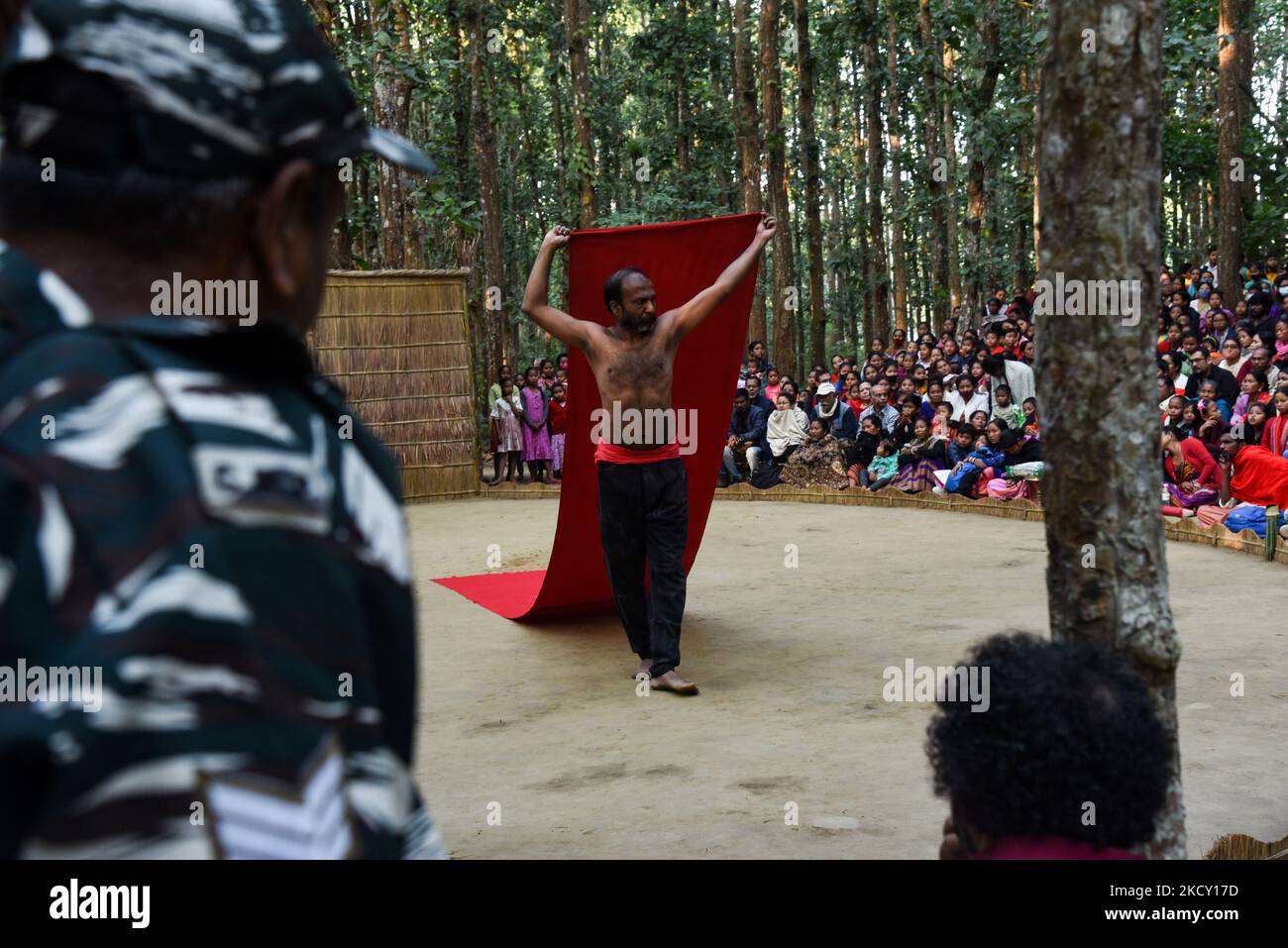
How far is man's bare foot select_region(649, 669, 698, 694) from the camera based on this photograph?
5707 millimetres

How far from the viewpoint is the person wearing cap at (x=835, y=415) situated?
1468 centimetres

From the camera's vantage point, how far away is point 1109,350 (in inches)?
104

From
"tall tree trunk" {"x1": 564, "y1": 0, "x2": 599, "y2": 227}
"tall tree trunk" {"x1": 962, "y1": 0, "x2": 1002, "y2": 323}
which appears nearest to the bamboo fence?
"tall tree trunk" {"x1": 564, "y1": 0, "x2": 599, "y2": 227}

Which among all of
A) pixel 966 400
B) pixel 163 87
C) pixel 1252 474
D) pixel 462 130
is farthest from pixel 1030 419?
pixel 462 130

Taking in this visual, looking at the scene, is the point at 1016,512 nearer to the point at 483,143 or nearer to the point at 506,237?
the point at 483,143

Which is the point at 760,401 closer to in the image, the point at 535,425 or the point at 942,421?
the point at 942,421

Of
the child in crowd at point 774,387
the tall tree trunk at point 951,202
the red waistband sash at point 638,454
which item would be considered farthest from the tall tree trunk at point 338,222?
the tall tree trunk at point 951,202

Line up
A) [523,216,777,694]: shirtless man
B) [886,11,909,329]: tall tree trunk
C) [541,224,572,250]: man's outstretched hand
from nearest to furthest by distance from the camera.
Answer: [541,224,572,250]: man's outstretched hand, [523,216,777,694]: shirtless man, [886,11,909,329]: tall tree trunk

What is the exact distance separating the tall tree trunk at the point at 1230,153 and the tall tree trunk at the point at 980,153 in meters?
2.89

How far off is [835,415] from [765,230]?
9308 mm

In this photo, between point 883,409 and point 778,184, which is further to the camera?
point 778,184

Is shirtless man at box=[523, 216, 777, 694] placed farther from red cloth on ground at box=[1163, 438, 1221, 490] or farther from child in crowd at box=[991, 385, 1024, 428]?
child in crowd at box=[991, 385, 1024, 428]

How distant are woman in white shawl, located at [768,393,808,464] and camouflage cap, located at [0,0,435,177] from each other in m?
14.1

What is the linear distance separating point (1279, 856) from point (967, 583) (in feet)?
16.1
